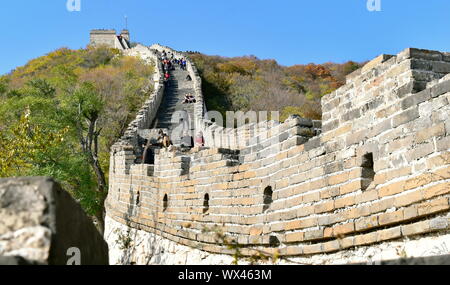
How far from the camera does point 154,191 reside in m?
10.2

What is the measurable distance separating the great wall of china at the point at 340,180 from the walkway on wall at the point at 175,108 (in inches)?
547

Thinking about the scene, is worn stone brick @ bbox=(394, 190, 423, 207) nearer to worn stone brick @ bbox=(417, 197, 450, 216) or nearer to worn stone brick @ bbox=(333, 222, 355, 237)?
worn stone brick @ bbox=(417, 197, 450, 216)

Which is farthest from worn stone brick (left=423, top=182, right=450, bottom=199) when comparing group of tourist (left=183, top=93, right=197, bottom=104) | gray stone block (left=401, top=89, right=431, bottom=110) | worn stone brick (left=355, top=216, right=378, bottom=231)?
group of tourist (left=183, top=93, right=197, bottom=104)

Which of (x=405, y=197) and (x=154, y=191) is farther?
(x=154, y=191)

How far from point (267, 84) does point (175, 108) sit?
1749cm

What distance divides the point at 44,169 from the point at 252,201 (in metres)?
12.7

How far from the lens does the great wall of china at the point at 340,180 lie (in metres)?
3.98

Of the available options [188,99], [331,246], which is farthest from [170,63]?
[331,246]

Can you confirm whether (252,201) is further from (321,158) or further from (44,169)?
(44,169)

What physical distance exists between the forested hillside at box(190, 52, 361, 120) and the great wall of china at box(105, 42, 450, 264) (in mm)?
24294

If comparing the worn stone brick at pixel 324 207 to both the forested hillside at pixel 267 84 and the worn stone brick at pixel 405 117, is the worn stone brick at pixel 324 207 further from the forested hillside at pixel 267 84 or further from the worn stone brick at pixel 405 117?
the forested hillside at pixel 267 84
